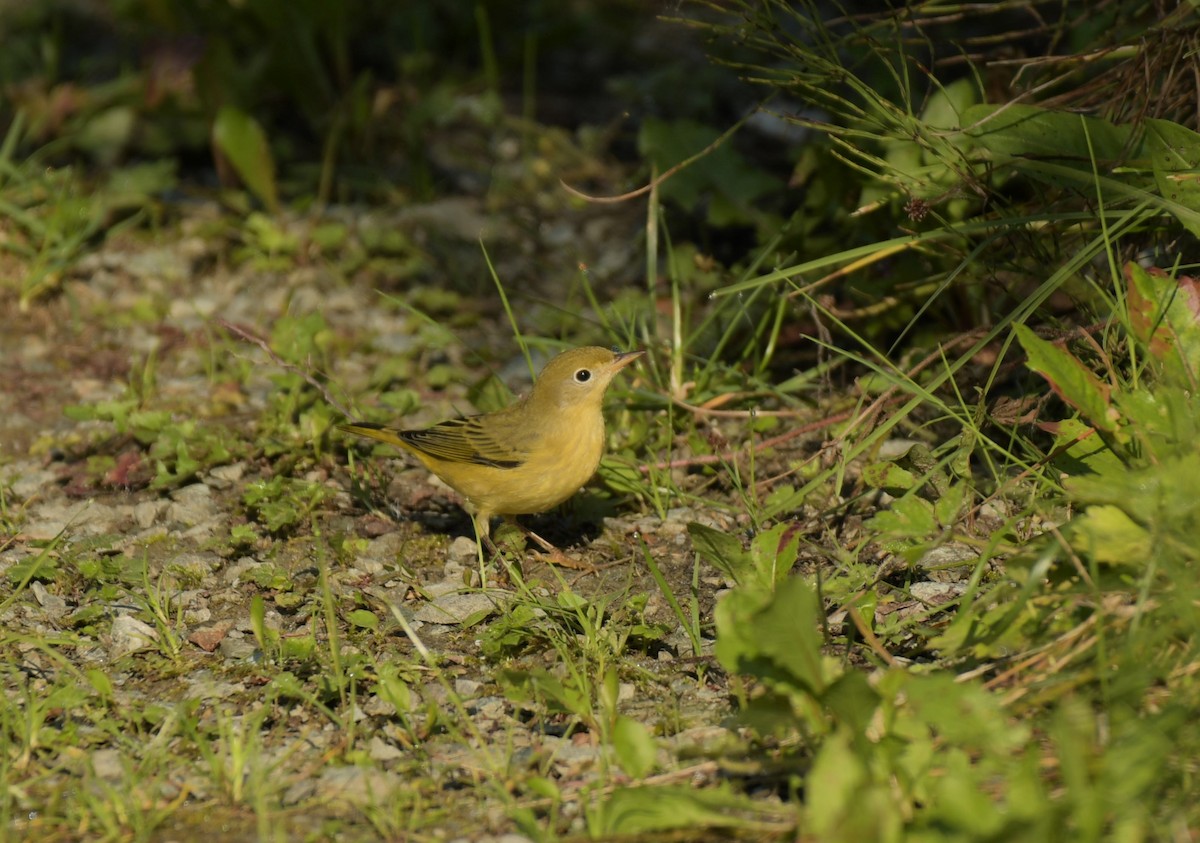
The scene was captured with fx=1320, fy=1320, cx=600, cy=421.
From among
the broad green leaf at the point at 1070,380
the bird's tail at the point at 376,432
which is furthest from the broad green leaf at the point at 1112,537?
the bird's tail at the point at 376,432

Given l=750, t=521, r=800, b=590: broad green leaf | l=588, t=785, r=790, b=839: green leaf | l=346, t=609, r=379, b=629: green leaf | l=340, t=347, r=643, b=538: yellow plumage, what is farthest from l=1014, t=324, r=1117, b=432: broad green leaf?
l=346, t=609, r=379, b=629: green leaf

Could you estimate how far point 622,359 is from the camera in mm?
5273

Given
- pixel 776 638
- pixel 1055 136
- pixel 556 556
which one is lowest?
pixel 556 556

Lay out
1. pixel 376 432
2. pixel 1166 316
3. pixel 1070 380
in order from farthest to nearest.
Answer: pixel 376 432 < pixel 1166 316 < pixel 1070 380

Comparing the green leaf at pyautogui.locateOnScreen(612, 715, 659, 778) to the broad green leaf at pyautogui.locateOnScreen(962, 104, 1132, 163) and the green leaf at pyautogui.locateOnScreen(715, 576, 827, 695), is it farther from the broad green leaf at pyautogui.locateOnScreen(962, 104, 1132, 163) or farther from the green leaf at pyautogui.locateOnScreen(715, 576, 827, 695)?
the broad green leaf at pyautogui.locateOnScreen(962, 104, 1132, 163)

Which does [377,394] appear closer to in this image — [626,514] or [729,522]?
[626,514]

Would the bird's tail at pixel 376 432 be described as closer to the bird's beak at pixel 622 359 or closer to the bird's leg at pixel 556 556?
the bird's leg at pixel 556 556

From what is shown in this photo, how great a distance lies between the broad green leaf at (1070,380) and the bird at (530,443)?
5.76 ft

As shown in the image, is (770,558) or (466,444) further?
(466,444)

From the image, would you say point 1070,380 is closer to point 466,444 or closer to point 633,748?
point 633,748

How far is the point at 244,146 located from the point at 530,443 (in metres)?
3.25

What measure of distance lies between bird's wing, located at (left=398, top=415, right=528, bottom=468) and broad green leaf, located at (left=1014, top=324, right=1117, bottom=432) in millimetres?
2041

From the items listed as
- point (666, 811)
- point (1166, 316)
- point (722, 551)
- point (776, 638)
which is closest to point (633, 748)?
point (666, 811)

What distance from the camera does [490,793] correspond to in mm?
3477
